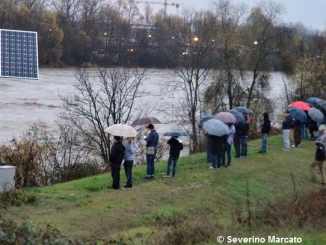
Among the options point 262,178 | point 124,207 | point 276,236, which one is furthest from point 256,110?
point 276,236

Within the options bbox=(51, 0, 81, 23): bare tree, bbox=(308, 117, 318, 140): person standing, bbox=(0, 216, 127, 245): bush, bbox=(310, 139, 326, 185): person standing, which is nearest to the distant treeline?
bbox=(51, 0, 81, 23): bare tree

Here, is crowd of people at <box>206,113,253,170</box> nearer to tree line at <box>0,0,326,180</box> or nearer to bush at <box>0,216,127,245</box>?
tree line at <box>0,0,326,180</box>

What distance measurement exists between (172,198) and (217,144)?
3008 millimetres

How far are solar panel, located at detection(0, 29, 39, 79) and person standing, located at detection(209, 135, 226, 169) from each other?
5.56 m

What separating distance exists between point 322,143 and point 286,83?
2461cm

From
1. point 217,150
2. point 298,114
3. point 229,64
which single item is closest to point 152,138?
point 217,150

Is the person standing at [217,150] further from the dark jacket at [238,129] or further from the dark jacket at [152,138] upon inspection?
the dark jacket at [152,138]

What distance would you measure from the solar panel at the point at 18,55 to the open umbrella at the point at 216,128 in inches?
201

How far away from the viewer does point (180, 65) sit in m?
40.6

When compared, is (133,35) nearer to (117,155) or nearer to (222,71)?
(222,71)

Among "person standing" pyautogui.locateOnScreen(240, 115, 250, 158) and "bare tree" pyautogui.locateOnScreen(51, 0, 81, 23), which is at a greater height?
"bare tree" pyautogui.locateOnScreen(51, 0, 81, 23)

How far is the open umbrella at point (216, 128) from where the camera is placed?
1709 centimetres

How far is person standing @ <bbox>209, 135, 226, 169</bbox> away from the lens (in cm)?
1757

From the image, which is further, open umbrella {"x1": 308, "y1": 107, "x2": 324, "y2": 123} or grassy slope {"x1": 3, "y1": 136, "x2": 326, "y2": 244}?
open umbrella {"x1": 308, "y1": 107, "x2": 324, "y2": 123}
